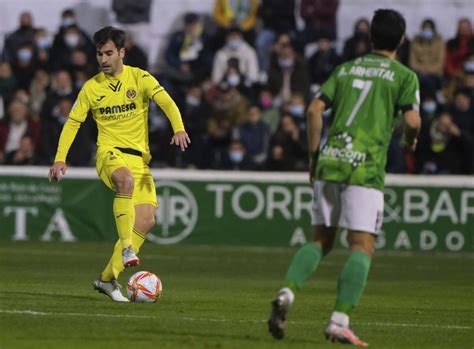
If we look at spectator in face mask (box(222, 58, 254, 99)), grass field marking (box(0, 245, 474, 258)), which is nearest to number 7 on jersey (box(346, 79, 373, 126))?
grass field marking (box(0, 245, 474, 258))

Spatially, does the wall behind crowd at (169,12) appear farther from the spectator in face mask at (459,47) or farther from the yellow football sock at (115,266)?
the yellow football sock at (115,266)

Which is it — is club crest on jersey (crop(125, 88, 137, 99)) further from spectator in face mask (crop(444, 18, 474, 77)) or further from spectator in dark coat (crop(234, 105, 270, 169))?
spectator in face mask (crop(444, 18, 474, 77))

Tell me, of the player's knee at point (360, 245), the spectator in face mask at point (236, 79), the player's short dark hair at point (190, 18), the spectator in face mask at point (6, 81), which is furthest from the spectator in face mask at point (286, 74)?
the player's knee at point (360, 245)

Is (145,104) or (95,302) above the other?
(145,104)

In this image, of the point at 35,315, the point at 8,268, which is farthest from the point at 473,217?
the point at 35,315

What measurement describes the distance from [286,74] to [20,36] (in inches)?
189

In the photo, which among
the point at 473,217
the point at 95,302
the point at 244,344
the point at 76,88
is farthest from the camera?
the point at 76,88

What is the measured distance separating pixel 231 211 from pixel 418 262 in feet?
11.0

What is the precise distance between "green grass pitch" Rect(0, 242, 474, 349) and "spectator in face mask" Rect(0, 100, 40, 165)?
9.10 ft

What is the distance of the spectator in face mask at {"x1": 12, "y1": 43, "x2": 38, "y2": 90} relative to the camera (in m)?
22.8

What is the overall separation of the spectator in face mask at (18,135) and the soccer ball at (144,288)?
425 inches

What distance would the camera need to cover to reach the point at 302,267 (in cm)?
798

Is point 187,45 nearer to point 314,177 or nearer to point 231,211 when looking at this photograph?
point 231,211

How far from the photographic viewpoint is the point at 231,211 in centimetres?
2016
